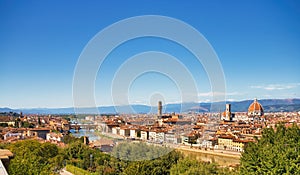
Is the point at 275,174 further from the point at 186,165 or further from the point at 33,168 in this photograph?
the point at 33,168

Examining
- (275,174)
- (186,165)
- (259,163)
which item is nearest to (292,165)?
(275,174)

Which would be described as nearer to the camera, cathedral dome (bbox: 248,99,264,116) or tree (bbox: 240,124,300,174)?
tree (bbox: 240,124,300,174)

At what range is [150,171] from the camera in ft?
18.2

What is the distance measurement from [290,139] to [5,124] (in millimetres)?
18501

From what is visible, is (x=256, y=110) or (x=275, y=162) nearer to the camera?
(x=275, y=162)

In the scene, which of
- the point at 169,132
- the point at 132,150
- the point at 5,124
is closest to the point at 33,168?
the point at 132,150

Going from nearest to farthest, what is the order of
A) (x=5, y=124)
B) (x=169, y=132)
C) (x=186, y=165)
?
1. (x=186, y=165)
2. (x=169, y=132)
3. (x=5, y=124)

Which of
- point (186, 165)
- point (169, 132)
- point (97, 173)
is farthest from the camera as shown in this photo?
point (169, 132)

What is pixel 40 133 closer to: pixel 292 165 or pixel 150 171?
pixel 150 171

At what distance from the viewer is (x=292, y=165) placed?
379 centimetres

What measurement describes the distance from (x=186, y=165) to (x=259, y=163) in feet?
4.01

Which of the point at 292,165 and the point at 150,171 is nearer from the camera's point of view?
the point at 292,165

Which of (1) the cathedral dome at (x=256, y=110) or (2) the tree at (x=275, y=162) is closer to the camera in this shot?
(2) the tree at (x=275, y=162)

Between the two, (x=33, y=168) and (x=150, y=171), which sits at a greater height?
(x=33, y=168)
